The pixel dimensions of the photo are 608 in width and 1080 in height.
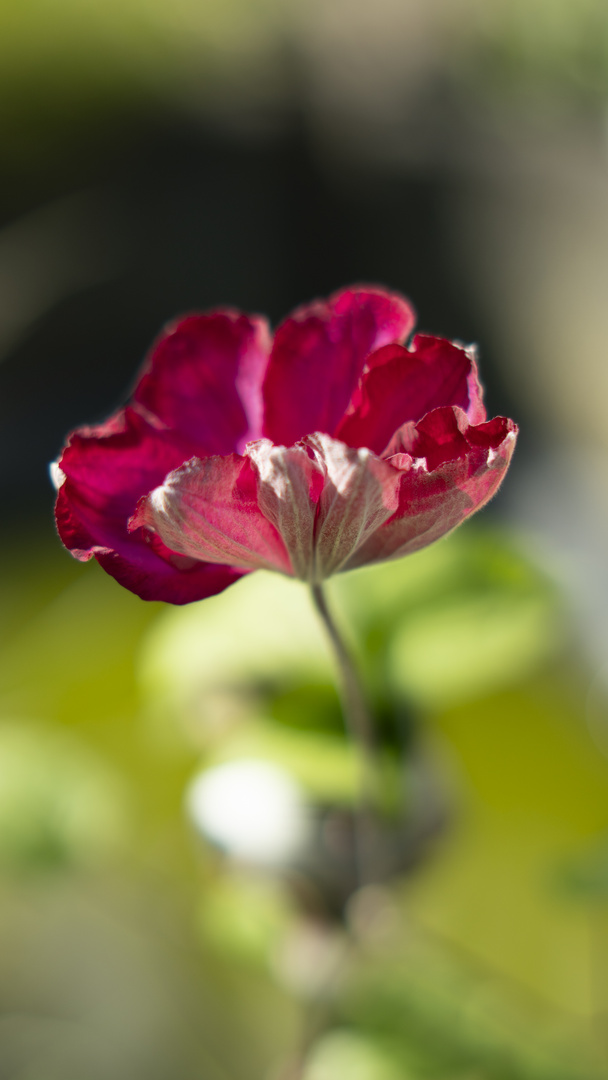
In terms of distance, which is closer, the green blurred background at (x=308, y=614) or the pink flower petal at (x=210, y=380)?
the pink flower petal at (x=210, y=380)

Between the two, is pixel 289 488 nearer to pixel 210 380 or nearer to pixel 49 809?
pixel 210 380

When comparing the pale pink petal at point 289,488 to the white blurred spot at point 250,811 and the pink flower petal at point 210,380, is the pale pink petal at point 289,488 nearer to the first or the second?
the pink flower petal at point 210,380

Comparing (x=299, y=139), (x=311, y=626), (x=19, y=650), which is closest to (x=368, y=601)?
(x=311, y=626)

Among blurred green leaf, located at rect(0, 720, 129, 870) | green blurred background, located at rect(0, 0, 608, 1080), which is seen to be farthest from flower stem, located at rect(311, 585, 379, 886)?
blurred green leaf, located at rect(0, 720, 129, 870)

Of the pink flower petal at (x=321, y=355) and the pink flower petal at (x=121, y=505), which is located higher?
the pink flower petal at (x=321, y=355)

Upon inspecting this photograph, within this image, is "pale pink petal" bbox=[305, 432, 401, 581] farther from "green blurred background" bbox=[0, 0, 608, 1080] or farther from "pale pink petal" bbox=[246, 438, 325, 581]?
"green blurred background" bbox=[0, 0, 608, 1080]

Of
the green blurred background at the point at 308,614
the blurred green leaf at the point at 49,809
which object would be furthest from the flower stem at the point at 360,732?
the blurred green leaf at the point at 49,809
